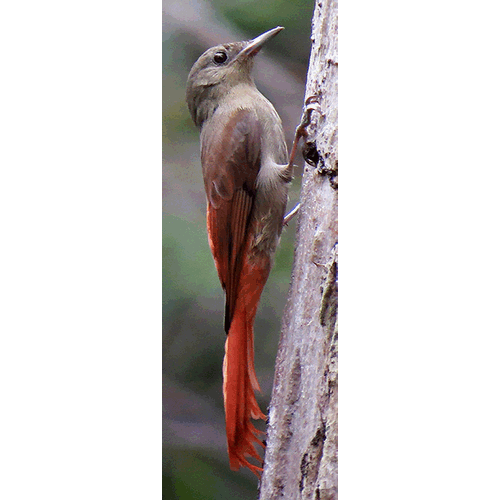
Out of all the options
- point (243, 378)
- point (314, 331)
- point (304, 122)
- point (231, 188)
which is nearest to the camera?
point (314, 331)

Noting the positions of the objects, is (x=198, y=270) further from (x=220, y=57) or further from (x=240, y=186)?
(x=220, y=57)

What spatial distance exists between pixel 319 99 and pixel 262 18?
20.4 inches

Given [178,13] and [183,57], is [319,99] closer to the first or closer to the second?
[178,13]

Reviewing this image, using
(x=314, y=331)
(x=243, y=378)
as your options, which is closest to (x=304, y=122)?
(x=314, y=331)

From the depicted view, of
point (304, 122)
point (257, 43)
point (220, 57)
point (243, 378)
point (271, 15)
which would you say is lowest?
point (243, 378)

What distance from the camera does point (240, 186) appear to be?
8.21 feet

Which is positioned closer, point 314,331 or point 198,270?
point 314,331

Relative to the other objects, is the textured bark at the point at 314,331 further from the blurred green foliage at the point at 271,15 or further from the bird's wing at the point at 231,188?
the bird's wing at the point at 231,188

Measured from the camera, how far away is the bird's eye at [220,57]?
9.00ft

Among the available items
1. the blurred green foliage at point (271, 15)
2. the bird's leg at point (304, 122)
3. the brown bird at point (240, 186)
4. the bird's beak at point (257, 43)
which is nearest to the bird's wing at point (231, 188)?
the brown bird at point (240, 186)

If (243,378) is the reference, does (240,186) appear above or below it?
above

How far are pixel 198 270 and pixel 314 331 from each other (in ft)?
2.32
